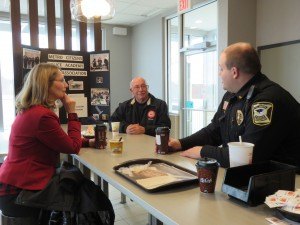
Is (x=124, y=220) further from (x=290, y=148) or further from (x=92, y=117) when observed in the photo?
(x=290, y=148)

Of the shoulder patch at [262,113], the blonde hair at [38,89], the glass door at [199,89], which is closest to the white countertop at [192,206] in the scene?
the shoulder patch at [262,113]

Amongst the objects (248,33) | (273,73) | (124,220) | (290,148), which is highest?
(248,33)

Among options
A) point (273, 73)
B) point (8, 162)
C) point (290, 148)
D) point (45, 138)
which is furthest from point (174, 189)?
point (273, 73)

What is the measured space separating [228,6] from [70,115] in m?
2.95

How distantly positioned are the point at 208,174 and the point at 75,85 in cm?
277

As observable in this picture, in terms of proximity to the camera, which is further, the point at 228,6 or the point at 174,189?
the point at 228,6

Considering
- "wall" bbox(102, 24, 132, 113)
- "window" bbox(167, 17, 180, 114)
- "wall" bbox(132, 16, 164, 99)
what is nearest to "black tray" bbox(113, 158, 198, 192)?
"window" bbox(167, 17, 180, 114)

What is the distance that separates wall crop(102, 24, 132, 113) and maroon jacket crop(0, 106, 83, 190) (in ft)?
15.6

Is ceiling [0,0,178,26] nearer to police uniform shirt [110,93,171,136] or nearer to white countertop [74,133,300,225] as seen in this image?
police uniform shirt [110,93,171,136]

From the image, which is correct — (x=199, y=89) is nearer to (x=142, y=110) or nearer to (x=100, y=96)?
(x=100, y=96)

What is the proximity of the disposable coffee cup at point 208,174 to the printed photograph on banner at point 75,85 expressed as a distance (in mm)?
2714

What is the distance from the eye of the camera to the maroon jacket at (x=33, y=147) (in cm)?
160

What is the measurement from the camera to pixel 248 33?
4129mm

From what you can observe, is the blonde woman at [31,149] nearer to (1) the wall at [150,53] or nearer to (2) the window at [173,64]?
(2) the window at [173,64]
